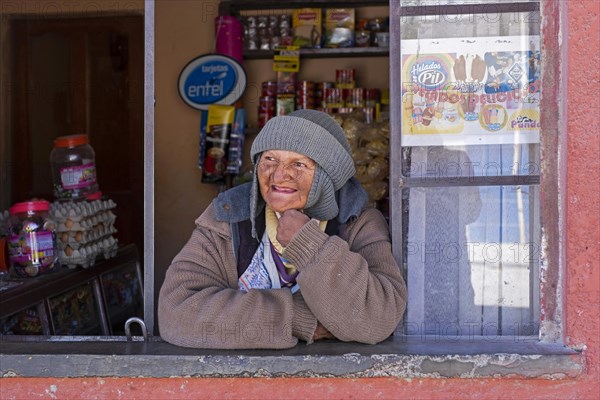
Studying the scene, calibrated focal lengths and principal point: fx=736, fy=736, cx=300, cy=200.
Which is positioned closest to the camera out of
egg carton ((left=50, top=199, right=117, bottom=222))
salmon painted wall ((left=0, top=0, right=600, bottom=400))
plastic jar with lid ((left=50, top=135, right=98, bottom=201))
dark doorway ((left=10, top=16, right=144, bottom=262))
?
salmon painted wall ((left=0, top=0, right=600, bottom=400))

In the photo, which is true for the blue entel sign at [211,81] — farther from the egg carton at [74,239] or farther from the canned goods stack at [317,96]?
the egg carton at [74,239]

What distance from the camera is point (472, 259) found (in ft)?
7.50

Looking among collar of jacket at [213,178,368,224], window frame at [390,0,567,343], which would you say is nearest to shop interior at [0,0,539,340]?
collar of jacket at [213,178,368,224]

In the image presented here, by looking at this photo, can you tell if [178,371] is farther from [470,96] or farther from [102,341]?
[470,96]

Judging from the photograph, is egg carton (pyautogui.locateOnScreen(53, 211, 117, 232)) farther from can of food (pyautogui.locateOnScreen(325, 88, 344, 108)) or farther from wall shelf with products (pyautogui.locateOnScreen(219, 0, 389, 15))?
wall shelf with products (pyautogui.locateOnScreen(219, 0, 389, 15))

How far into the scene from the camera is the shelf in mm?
5008

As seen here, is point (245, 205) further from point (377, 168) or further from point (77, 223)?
point (377, 168)

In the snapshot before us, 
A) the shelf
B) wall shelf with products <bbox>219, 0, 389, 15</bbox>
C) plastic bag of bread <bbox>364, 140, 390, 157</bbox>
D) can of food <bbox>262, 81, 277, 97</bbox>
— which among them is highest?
wall shelf with products <bbox>219, 0, 389, 15</bbox>

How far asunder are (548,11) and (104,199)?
2.66 metres

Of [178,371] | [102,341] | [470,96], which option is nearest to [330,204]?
[470,96]

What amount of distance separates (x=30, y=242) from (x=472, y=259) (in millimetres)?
1995

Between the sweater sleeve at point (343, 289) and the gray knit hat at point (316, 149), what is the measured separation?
22cm

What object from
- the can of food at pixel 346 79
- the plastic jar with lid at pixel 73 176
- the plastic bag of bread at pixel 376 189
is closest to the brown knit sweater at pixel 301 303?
the plastic jar with lid at pixel 73 176

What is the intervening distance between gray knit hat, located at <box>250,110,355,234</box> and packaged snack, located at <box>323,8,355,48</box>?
279 cm
